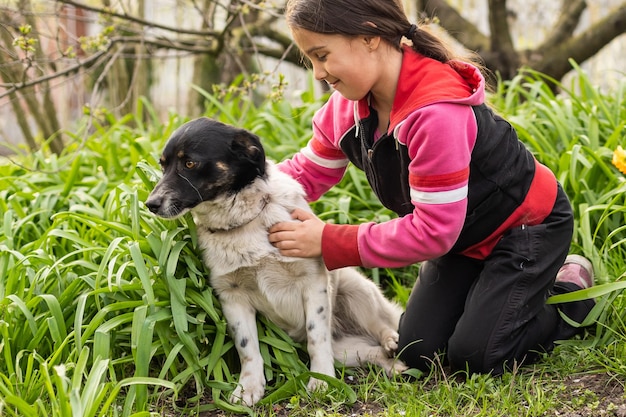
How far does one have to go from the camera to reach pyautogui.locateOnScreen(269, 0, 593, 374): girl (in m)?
2.47

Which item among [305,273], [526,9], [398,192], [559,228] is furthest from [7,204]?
[526,9]

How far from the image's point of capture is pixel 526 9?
809 centimetres

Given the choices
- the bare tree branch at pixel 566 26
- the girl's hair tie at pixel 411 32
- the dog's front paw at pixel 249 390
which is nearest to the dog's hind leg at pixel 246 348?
the dog's front paw at pixel 249 390

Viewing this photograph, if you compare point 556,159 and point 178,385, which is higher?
point 556,159

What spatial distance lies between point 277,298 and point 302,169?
60cm

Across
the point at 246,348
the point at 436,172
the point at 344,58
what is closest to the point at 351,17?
the point at 344,58

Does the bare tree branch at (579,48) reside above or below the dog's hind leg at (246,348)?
above

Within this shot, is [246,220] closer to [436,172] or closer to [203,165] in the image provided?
[203,165]

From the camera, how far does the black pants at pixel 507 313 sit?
2.74 meters

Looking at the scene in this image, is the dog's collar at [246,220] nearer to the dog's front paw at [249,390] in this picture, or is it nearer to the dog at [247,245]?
the dog at [247,245]

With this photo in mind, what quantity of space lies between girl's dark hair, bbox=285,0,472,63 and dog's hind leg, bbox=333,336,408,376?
3.83ft

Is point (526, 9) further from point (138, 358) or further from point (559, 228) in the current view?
point (138, 358)

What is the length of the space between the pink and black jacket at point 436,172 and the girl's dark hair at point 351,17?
0.12 meters

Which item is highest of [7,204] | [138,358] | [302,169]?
[302,169]
